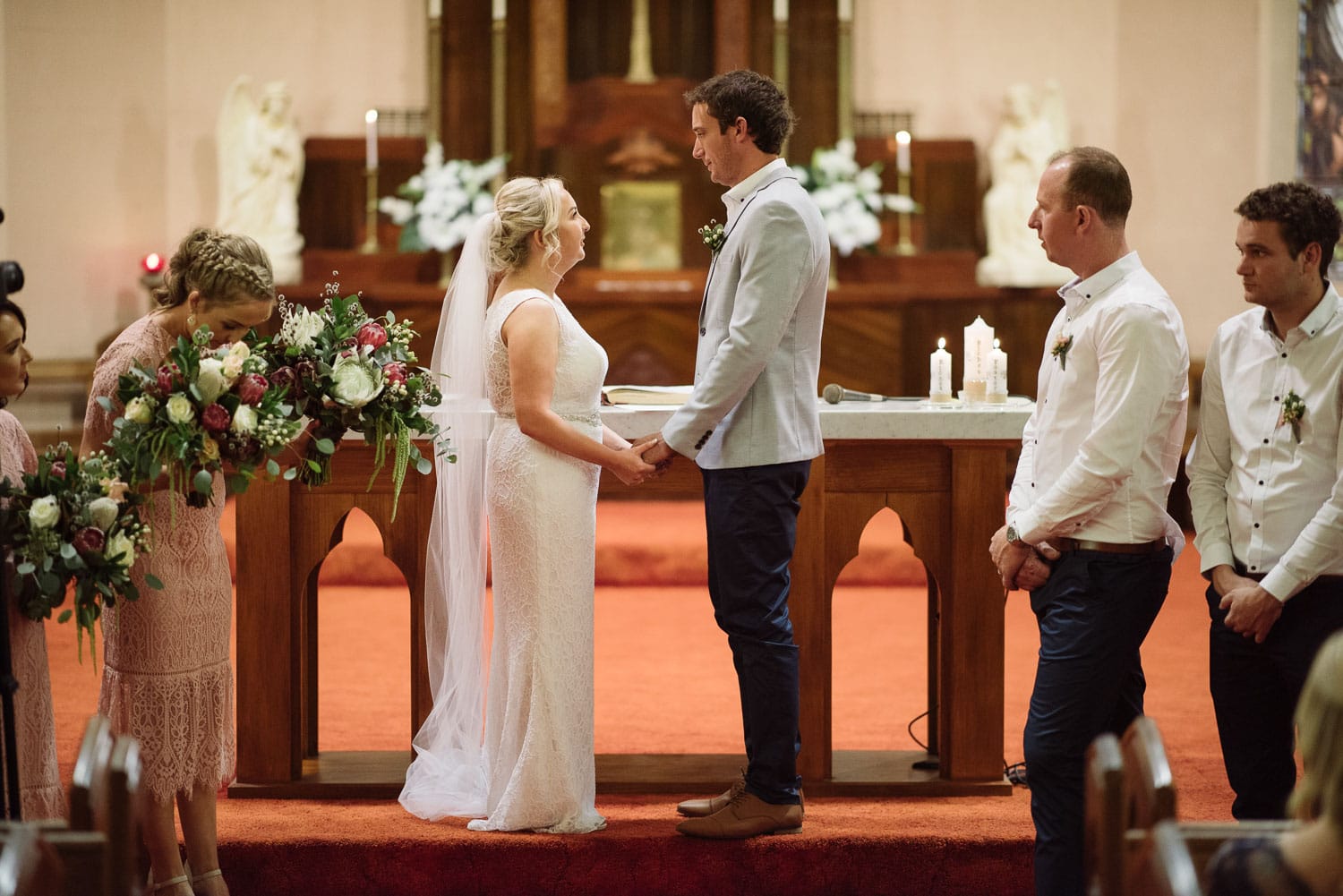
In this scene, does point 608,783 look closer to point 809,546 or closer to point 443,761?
point 443,761

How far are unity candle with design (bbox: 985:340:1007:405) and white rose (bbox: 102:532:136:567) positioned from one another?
8.22 feet

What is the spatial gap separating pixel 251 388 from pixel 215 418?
0.11 metres

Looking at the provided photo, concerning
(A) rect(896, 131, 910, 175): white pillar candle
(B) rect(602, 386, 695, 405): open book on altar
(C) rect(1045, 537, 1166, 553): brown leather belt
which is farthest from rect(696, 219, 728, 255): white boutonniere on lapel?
(A) rect(896, 131, 910, 175): white pillar candle

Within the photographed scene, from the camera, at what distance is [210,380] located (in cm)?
292

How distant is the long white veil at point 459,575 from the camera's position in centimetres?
376

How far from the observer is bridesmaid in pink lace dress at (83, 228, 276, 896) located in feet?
10.1

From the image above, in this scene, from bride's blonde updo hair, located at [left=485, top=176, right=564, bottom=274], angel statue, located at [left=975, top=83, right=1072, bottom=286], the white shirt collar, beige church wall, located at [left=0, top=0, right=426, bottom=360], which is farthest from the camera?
beige church wall, located at [left=0, top=0, right=426, bottom=360]

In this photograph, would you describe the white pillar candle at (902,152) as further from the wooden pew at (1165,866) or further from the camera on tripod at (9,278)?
the wooden pew at (1165,866)

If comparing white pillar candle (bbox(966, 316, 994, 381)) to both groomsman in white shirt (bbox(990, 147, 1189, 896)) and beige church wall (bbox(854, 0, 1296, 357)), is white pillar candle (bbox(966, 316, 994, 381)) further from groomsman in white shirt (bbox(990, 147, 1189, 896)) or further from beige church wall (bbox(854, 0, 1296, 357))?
beige church wall (bbox(854, 0, 1296, 357))

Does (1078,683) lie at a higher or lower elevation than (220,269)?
lower

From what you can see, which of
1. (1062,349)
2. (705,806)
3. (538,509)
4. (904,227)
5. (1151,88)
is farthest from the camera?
(1151,88)

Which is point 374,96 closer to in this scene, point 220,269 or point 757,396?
point 220,269

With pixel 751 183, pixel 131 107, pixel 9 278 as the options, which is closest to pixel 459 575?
pixel 751 183

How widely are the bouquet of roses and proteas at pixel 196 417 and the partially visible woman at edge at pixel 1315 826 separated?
2.08 metres
